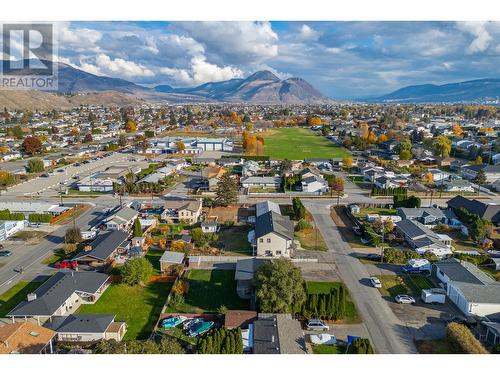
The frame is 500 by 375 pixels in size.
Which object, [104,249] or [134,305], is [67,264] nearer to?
[104,249]

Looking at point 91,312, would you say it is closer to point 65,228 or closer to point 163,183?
point 65,228

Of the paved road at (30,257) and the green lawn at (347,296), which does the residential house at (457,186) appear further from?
the paved road at (30,257)

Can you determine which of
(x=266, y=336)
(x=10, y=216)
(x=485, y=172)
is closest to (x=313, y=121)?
(x=485, y=172)

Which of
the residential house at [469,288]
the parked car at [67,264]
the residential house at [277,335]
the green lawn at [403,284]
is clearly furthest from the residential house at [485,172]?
the parked car at [67,264]

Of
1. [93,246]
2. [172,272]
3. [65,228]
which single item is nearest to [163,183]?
[65,228]

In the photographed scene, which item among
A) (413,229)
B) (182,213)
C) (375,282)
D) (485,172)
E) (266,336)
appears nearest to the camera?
(266,336)
